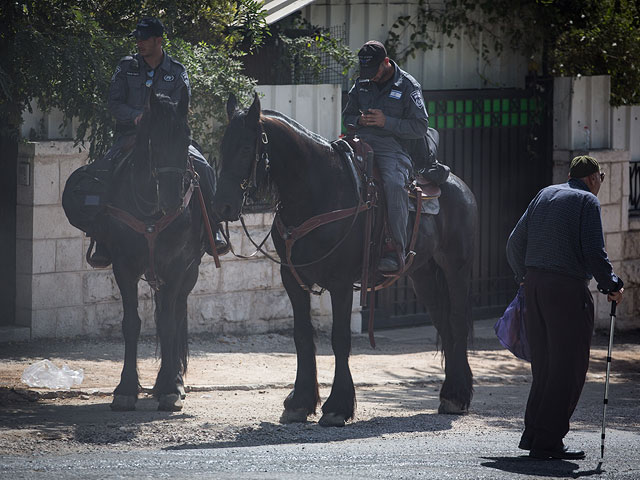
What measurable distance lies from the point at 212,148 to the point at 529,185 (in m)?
5.23

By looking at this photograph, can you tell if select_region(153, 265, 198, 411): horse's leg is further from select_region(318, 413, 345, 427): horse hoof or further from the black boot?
select_region(318, 413, 345, 427): horse hoof

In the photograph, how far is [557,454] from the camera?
7.87 m

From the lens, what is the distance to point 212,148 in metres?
12.7

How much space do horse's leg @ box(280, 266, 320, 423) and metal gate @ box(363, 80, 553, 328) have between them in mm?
5545

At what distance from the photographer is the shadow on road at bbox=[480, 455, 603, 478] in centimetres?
746

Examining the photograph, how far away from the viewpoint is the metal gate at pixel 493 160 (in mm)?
15008

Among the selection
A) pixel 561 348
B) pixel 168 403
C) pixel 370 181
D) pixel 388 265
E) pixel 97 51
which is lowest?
pixel 168 403

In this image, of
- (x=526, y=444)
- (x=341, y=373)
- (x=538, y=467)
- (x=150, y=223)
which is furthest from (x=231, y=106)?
(x=538, y=467)

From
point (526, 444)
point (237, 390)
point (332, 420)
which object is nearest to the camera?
point (526, 444)

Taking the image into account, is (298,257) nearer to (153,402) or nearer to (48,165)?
(153,402)

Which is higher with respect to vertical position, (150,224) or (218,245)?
(150,224)

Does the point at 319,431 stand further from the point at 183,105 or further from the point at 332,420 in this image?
the point at 183,105

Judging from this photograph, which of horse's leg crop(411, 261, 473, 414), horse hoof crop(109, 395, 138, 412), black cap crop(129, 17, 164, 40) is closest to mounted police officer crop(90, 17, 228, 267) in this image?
black cap crop(129, 17, 164, 40)

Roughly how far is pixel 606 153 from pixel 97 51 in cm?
771
